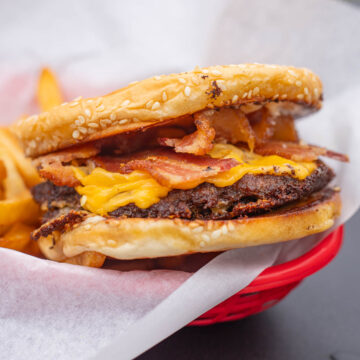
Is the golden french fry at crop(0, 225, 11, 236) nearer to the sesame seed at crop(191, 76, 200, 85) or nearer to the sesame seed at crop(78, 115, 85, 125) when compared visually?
the sesame seed at crop(78, 115, 85, 125)

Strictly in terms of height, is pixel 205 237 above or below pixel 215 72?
below

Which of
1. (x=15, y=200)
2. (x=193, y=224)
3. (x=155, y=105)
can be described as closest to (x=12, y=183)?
(x=15, y=200)

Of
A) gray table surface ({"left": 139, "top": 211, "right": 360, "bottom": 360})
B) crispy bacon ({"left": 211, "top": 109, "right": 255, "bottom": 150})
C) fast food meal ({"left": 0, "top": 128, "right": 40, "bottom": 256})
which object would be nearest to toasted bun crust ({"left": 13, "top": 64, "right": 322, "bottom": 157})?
crispy bacon ({"left": 211, "top": 109, "right": 255, "bottom": 150})

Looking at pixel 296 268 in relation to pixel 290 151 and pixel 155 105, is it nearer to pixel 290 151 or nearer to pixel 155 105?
pixel 290 151

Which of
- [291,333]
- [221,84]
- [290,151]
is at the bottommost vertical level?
[291,333]

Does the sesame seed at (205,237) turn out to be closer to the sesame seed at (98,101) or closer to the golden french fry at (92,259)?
the golden french fry at (92,259)

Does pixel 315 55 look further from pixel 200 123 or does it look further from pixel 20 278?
pixel 20 278

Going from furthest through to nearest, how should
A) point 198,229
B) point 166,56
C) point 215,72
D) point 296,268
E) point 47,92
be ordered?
point 166,56
point 47,92
point 296,268
point 215,72
point 198,229
